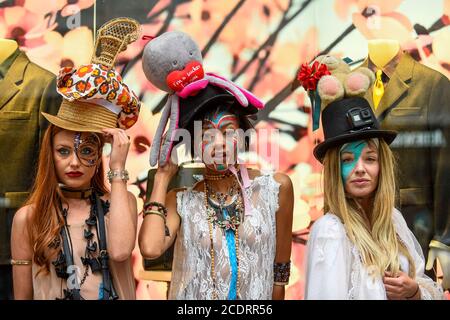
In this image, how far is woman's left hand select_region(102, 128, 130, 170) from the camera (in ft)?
10.9

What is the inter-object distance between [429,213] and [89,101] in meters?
2.56

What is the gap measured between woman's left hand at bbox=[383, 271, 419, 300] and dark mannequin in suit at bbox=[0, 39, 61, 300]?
2.62m

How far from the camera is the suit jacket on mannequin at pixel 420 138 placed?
4.72 metres

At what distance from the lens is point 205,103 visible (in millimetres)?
3279

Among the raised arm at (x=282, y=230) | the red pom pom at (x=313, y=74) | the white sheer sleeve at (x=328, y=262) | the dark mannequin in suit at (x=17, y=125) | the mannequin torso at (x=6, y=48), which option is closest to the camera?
the white sheer sleeve at (x=328, y=262)

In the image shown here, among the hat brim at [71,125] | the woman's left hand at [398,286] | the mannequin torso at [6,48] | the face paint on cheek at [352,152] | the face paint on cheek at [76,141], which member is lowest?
the woman's left hand at [398,286]

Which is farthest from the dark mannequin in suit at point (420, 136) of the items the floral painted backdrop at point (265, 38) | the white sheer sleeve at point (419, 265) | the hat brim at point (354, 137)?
the hat brim at point (354, 137)

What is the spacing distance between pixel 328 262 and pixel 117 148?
1.15 meters

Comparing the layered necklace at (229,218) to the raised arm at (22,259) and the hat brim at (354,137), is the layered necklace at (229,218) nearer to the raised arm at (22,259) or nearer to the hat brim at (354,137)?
the hat brim at (354,137)

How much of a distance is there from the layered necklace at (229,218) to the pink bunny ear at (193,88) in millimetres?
420

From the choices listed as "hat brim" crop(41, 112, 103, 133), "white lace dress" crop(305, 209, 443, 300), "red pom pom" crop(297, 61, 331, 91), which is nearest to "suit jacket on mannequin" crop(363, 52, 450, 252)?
"red pom pom" crop(297, 61, 331, 91)

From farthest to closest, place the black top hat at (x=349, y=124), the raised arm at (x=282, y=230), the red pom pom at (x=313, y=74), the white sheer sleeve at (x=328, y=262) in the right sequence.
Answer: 1. the raised arm at (x=282, y=230)
2. the red pom pom at (x=313, y=74)
3. the black top hat at (x=349, y=124)
4. the white sheer sleeve at (x=328, y=262)
